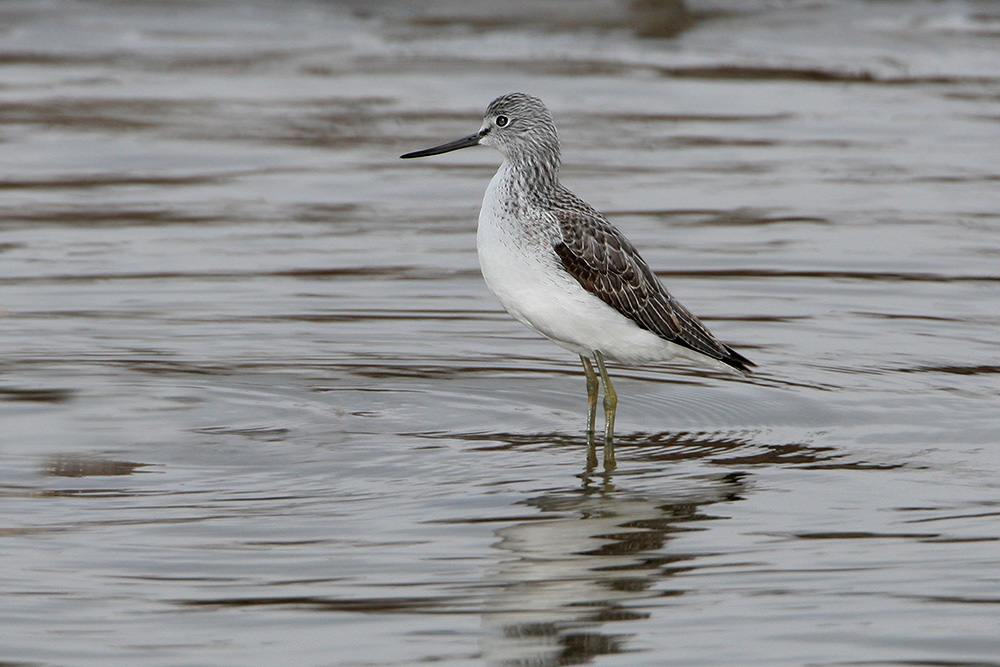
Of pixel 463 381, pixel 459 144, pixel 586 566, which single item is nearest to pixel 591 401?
pixel 463 381

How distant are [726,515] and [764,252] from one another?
5.79 metres

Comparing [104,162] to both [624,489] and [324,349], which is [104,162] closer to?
[324,349]

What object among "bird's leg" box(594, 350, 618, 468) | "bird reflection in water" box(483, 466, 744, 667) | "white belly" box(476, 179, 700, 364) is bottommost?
"bird reflection in water" box(483, 466, 744, 667)

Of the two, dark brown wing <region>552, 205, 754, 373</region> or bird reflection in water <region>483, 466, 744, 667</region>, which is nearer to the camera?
bird reflection in water <region>483, 466, 744, 667</region>

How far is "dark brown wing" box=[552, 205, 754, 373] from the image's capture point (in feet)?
26.6

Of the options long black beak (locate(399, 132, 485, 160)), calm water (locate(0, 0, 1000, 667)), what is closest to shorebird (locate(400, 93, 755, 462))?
long black beak (locate(399, 132, 485, 160))

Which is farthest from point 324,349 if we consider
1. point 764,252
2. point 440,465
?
point 764,252

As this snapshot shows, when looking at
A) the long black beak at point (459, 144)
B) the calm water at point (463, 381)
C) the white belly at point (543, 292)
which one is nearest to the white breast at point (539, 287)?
the white belly at point (543, 292)

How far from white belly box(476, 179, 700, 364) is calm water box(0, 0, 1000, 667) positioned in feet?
1.95

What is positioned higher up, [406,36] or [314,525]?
[406,36]

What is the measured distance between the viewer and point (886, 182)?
14930mm

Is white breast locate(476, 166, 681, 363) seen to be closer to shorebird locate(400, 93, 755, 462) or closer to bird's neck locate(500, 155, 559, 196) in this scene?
shorebird locate(400, 93, 755, 462)

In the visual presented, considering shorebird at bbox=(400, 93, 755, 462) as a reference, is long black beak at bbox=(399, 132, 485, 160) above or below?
above

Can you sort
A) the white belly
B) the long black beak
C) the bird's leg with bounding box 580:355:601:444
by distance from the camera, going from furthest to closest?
the long black beak < the bird's leg with bounding box 580:355:601:444 < the white belly
